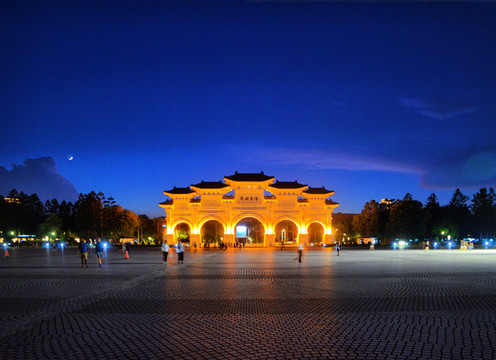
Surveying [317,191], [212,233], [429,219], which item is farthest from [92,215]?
[429,219]

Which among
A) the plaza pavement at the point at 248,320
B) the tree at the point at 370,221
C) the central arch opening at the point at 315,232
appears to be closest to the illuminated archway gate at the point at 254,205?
the tree at the point at 370,221

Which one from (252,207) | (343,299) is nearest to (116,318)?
(343,299)

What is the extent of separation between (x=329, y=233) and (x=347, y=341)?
6978cm

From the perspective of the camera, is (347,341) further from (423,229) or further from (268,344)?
(423,229)

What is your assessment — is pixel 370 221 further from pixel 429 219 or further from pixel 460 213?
pixel 460 213

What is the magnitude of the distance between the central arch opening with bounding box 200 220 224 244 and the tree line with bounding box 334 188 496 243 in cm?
3547

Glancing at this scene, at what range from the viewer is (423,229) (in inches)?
2913

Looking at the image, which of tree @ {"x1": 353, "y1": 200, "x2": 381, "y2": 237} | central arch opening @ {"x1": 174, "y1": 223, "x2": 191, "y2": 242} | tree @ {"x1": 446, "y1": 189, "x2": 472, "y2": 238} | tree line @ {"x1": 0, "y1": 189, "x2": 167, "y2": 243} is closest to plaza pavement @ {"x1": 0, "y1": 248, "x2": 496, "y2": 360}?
tree line @ {"x1": 0, "y1": 189, "x2": 167, "y2": 243}

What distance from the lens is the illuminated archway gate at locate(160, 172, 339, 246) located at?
74.6 metres

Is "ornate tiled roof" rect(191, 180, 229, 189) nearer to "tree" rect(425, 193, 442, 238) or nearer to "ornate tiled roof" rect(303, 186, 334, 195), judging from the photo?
"ornate tiled roof" rect(303, 186, 334, 195)

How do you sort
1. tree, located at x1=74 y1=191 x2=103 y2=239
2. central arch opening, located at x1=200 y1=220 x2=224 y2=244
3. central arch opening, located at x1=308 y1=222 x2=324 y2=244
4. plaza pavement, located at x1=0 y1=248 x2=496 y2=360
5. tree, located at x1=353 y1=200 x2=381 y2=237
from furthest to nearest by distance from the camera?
central arch opening, located at x1=308 y1=222 x2=324 y2=244, central arch opening, located at x1=200 y1=220 x2=224 y2=244, tree, located at x1=353 y1=200 x2=381 y2=237, tree, located at x1=74 y1=191 x2=103 y2=239, plaza pavement, located at x1=0 y1=248 x2=496 y2=360

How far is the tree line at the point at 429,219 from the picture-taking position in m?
72.0

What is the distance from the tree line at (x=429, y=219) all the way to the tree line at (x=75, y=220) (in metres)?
43.2

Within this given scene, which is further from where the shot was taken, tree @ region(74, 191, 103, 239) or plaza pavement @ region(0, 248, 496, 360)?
tree @ region(74, 191, 103, 239)
